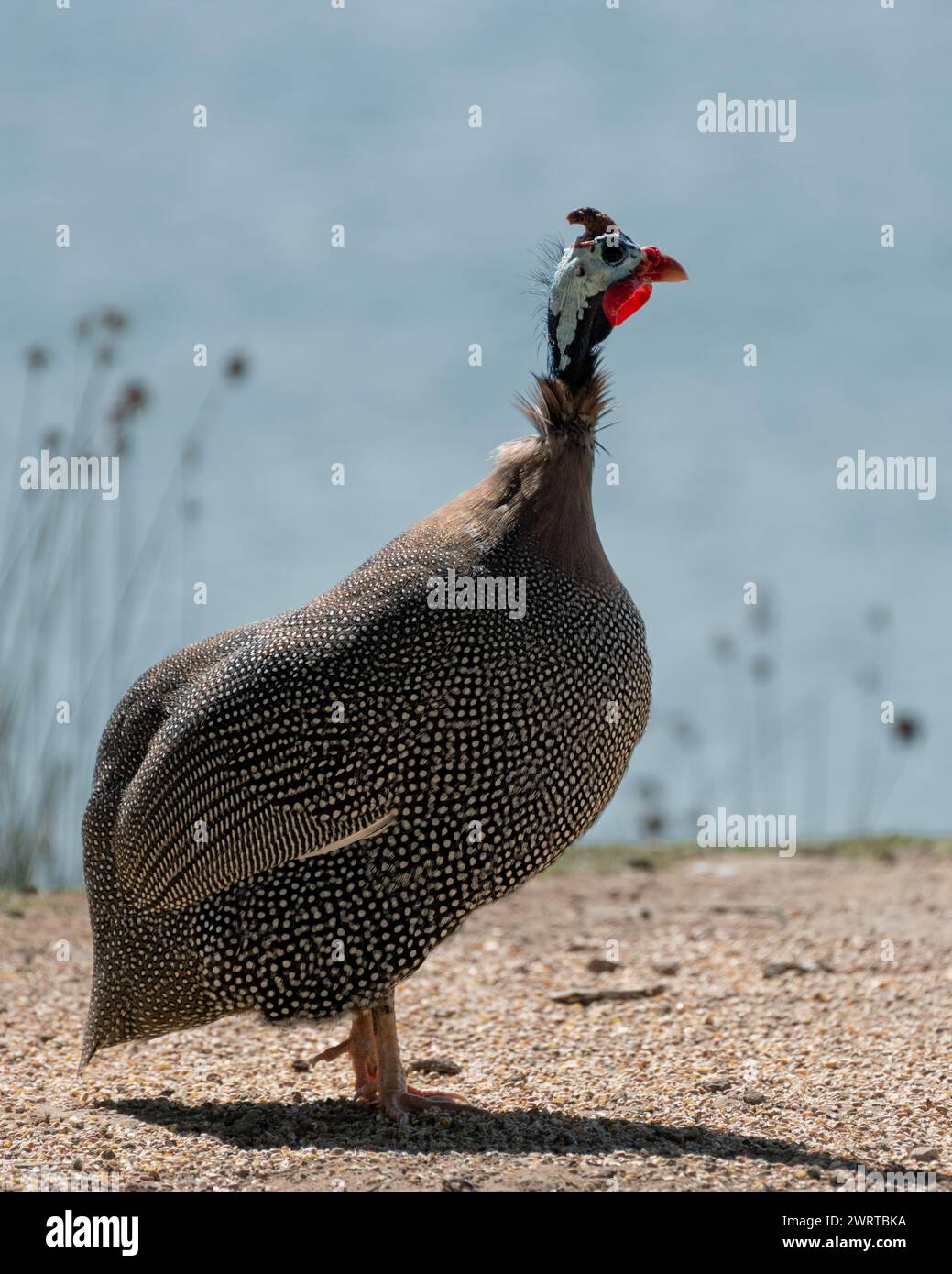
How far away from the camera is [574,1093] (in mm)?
5367

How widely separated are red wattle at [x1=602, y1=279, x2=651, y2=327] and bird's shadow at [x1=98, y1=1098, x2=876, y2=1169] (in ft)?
9.08

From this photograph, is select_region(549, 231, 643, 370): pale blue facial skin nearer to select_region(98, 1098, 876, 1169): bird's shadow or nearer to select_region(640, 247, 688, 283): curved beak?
select_region(640, 247, 688, 283): curved beak

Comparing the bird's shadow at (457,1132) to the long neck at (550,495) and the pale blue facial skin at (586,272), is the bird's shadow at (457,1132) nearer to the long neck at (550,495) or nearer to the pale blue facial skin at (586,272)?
the long neck at (550,495)

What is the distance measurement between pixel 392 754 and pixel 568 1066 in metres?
1.68

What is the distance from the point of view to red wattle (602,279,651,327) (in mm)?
5398

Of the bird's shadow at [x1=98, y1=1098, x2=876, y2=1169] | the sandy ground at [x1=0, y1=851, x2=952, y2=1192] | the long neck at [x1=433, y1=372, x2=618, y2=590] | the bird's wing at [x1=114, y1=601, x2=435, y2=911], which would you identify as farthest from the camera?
the long neck at [x1=433, y1=372, x2=618, y2=590]

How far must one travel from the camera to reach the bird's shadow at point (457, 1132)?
461 cm

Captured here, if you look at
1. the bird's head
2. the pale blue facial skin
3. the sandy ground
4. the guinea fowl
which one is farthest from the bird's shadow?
the pale blue facial skin

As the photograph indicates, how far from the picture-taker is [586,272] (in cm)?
537

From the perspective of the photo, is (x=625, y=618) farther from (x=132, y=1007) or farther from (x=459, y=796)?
(x=132, y=1007)

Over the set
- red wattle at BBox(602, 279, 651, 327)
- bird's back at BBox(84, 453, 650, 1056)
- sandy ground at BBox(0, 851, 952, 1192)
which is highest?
red wattle at BBox(602, 279, 651, 327)

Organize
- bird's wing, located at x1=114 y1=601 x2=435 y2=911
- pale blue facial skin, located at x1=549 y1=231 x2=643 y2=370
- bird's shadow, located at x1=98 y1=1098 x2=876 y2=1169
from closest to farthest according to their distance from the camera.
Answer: bird's shadow, located at x1=98 y1=1098 x2=876 y2=1169 < bird's wing, located at x1=114 y1=601 x2=435 y2=911 < pale blue facial skin, located at x1=549 y1=231 x2=643 y2=370

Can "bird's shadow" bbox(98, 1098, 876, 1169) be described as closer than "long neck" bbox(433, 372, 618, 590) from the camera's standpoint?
Yes
